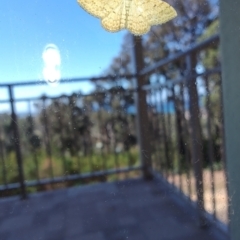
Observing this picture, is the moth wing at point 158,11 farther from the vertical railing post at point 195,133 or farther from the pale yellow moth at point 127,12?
the vertical railing post at point 195,133

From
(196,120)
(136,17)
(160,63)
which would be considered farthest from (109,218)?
(136,17)

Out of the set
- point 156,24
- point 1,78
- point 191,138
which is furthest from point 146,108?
point 1,78

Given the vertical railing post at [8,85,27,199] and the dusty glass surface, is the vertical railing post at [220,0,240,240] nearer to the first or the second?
the dusty glass surface

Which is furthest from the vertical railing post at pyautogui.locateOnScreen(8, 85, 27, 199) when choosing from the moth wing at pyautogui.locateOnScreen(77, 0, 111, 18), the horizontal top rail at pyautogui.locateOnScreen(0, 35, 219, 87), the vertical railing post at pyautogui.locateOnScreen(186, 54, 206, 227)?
the vertical railing post at pyautogui.locateOnScreen(186, 54, 206, 227)

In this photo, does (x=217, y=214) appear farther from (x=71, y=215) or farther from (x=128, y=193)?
(x=71, y=215)

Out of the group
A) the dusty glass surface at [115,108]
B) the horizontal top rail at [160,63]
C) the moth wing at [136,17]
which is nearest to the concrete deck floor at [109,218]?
the dusty glass surface at [115,108]

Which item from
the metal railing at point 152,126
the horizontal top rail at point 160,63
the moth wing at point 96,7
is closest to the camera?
the moth wing at point 96,7
